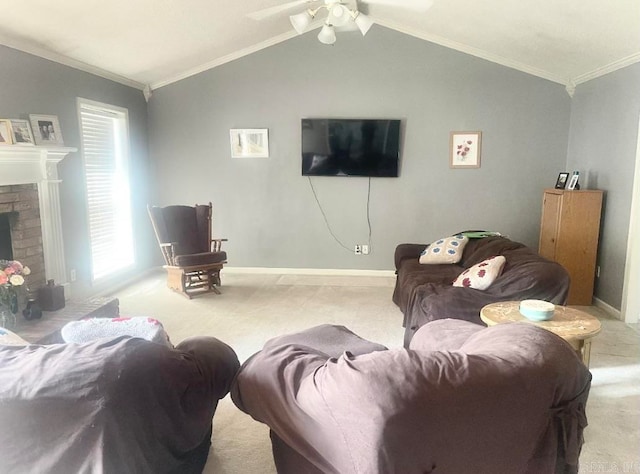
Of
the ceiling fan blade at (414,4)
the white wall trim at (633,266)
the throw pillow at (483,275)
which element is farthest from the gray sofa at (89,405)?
the white wall trim at (633,266)

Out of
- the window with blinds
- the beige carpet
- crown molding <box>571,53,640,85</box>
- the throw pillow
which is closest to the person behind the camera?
the beige carpet

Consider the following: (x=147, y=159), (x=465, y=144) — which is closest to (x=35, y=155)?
(x=147, y=159)

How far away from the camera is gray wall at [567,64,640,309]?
4004mm

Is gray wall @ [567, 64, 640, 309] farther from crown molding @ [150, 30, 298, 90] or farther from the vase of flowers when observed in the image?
the vase of flowers

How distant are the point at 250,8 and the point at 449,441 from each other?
4.09 metres

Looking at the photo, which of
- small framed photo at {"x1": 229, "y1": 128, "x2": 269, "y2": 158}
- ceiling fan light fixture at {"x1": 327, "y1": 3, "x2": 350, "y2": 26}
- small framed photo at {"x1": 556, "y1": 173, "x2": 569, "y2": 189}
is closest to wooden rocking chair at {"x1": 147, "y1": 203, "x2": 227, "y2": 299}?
small framed photo at {"x1": 229, "y1": 128, "x2": 269, "y2": 158}

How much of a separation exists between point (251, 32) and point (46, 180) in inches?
98.6

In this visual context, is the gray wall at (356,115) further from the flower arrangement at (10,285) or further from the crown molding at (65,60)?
the flower arrangement at (10,285)

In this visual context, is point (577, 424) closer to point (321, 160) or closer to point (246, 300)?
point (246, 300)

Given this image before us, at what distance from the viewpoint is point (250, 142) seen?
18.3 feet

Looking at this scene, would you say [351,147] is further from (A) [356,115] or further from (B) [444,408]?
(B) [444,408]

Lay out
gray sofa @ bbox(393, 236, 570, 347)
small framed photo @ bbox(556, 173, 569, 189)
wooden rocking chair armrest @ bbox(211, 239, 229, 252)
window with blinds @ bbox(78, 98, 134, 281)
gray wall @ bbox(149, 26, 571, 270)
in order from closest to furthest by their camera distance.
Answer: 1. gray sofa @ bbox(393, 236, 570, 347)
2. window with blinds @ bbox(78, 98, 134, 281)
3. small framed photo @ bbox(556, 173, 569, 189)
4. wooden rocking chair armrest @ bbox(211, 239, 229, 252)
5. gray wall @ bbox(149, 26, 571, 270)

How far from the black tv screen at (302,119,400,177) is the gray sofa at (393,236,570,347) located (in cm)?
189

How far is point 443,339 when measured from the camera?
194cm
